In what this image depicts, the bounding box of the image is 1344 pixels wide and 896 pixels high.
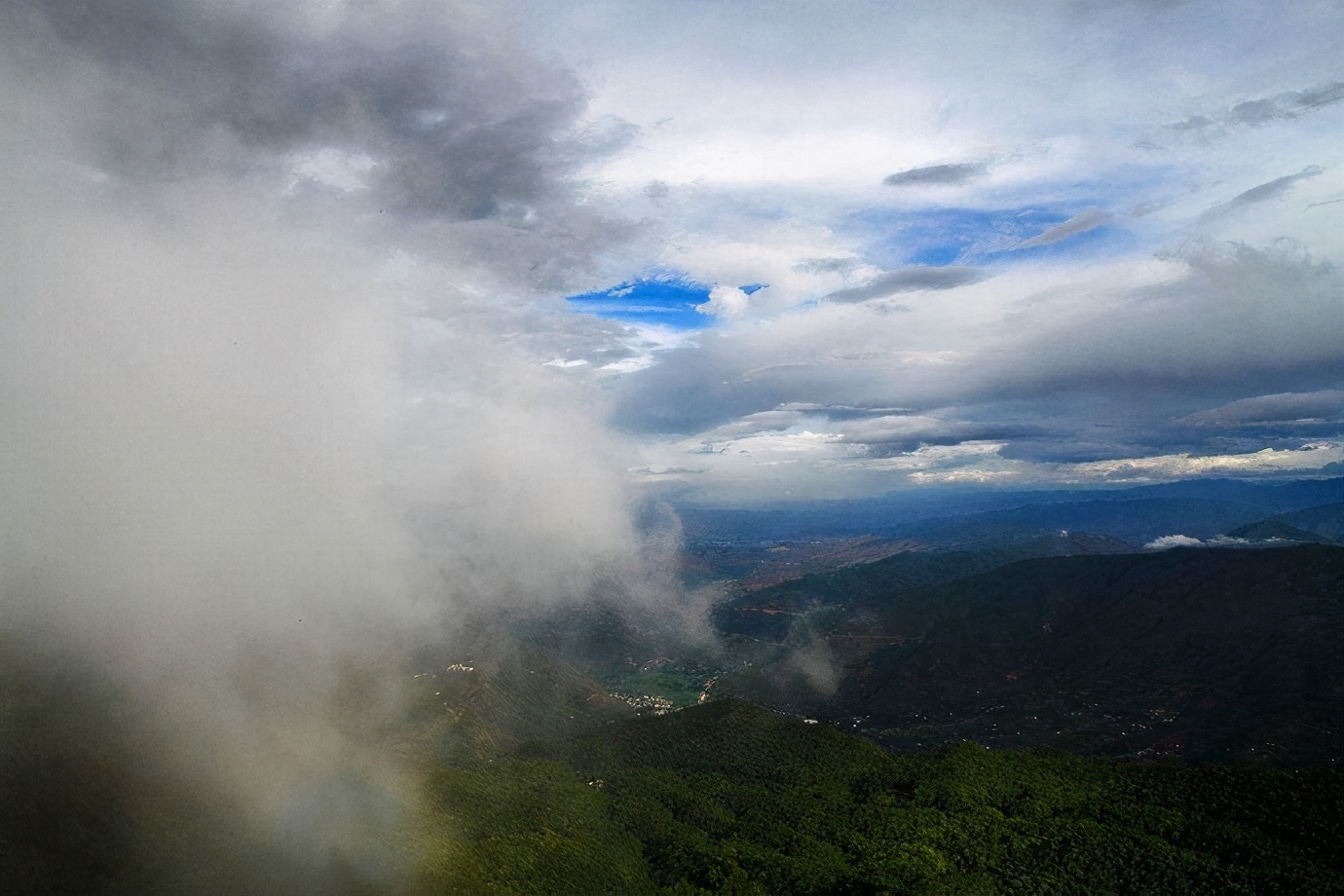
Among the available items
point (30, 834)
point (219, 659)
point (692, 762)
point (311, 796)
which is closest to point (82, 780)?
point (30, 834)

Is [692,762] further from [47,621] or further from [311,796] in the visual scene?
[47,621]

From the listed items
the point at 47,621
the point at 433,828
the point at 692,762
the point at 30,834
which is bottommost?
the point at 692,762

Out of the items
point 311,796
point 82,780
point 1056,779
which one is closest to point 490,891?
point 311,796

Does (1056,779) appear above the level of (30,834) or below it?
below

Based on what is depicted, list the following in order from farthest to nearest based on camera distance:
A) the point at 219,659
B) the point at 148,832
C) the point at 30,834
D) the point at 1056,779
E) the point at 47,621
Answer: the point at 219,659, the point at 47,621, the point at 1056,779, the point at 148,832, the point at 30,834

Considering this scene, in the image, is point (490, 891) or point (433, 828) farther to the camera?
point (433, 828)

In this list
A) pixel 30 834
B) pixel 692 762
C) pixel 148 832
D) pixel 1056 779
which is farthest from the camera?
pixel 692 762

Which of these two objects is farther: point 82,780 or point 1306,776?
point 82,780

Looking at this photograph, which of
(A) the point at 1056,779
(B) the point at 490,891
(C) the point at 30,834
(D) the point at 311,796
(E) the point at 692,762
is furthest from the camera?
(E) the point at 692,762

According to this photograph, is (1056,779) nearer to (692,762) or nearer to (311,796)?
(692,762)
